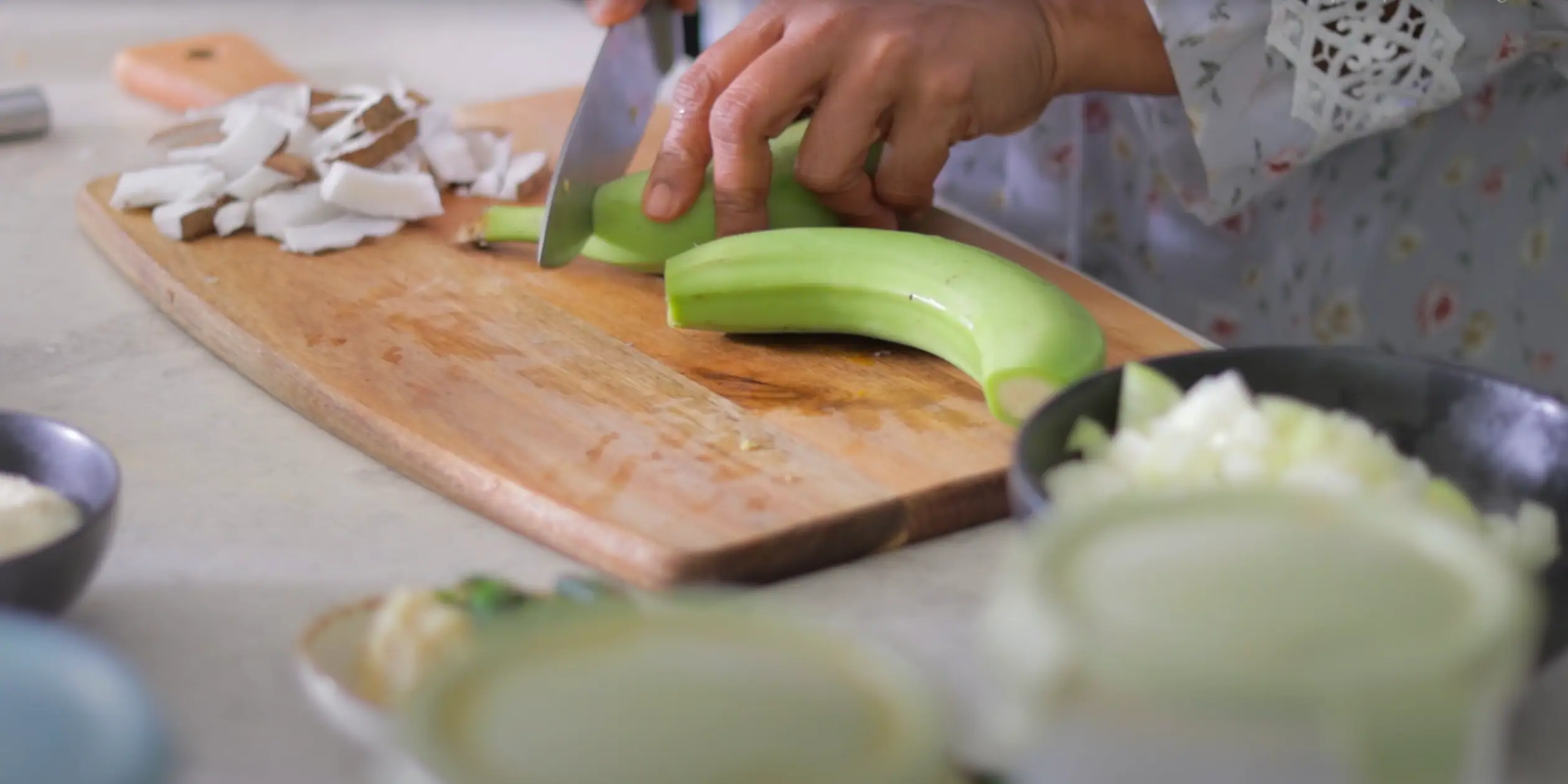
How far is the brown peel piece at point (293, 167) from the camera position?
156 centimetres

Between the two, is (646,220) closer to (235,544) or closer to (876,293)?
(876,293)

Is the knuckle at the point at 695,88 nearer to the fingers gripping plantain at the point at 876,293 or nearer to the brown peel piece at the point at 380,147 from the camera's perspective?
the fingers gripping plantain at the point at 876,293

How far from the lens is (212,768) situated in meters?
0.78

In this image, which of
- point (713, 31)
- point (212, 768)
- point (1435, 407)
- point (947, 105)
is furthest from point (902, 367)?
point (713, 31)

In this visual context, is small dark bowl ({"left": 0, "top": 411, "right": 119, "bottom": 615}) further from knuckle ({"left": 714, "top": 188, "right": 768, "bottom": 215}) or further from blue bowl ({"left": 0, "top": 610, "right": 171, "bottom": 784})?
knuckle ({"left": 714, "top": 188, "right": 768, "bottom": 215})

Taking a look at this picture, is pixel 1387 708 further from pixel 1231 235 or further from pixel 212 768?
pixel 1231 235

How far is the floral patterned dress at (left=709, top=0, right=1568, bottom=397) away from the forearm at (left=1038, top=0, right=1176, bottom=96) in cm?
6

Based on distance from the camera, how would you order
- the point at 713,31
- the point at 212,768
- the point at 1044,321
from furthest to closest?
the point at 713,31 < the point at 1044,321 < the point at 212,768

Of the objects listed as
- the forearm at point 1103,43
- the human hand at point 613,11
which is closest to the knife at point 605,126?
the human hand at point 613,11

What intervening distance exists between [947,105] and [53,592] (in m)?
0.88

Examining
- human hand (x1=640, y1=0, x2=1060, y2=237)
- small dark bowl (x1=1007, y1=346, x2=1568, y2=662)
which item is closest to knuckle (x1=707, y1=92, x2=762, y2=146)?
human hand (x1=640, y1=0, x2=1060, y2=237)

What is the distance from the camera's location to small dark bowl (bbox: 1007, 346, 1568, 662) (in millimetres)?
877

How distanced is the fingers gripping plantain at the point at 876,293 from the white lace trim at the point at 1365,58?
0.33m

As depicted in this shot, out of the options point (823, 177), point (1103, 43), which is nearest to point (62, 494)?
point (823, 177)
